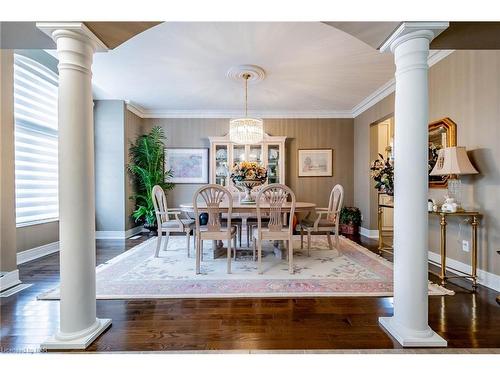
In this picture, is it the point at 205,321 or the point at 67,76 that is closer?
the point at 67,76

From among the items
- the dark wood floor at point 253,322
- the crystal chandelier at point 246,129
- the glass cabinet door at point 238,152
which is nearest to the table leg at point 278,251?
the dark wood floor at point 253,322

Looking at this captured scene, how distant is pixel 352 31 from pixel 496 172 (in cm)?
193

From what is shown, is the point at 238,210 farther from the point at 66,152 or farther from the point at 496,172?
the point at 496,172

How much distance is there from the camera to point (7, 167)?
8.43ft

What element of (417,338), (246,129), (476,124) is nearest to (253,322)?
(417,338)

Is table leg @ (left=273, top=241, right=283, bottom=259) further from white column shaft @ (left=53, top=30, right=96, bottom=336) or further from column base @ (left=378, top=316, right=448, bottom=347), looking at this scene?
white column shaft @ (left=53, top=30, right=96, bottom=336)

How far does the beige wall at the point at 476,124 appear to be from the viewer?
2426 millimetres

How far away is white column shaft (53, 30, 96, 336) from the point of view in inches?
62.1

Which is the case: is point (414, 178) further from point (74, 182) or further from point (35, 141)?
point (35, 141)

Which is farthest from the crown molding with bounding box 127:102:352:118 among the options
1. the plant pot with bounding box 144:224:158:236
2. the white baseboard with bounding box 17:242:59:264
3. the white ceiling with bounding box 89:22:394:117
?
the white baseboard with bounding box 17:242:59:264

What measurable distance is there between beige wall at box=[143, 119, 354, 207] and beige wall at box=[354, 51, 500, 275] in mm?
2425

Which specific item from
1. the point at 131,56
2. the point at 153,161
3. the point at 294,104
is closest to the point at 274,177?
the point at 294,104

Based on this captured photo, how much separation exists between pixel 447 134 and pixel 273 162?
299 cm
